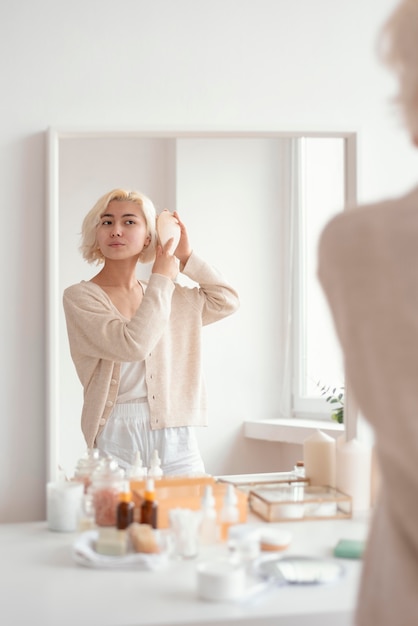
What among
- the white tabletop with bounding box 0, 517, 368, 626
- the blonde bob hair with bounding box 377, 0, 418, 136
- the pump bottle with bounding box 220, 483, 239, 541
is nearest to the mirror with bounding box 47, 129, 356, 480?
the pump bottle with bounding box 220, 483, 239, 541

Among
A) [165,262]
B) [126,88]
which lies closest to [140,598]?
[165,262]

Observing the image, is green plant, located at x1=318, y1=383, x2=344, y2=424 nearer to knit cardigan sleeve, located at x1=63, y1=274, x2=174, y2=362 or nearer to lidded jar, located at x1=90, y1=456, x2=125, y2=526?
knit cardigan sleeve, located at x1=63, y1=274, x2=174, y2=362

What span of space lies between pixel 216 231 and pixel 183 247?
84 millimetres

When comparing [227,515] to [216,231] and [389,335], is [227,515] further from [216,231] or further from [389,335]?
[389,335]

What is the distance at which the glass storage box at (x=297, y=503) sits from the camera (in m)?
1.66

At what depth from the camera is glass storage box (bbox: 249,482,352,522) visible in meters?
1.66

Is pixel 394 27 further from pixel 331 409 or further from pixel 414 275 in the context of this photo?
pixel 331 409

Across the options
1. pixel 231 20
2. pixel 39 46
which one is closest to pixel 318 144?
pixel 231 20

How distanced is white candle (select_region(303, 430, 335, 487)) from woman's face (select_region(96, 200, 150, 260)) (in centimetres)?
58

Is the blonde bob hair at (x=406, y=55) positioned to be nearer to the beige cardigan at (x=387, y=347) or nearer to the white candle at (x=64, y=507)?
the beige cardigan at (x=387, y=347)

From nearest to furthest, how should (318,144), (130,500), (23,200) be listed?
(130,500) → (23,200) → (318,144)

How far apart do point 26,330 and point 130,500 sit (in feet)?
1.49

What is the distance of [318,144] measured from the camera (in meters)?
1.90

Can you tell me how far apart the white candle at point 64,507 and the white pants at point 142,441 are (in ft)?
0.50
